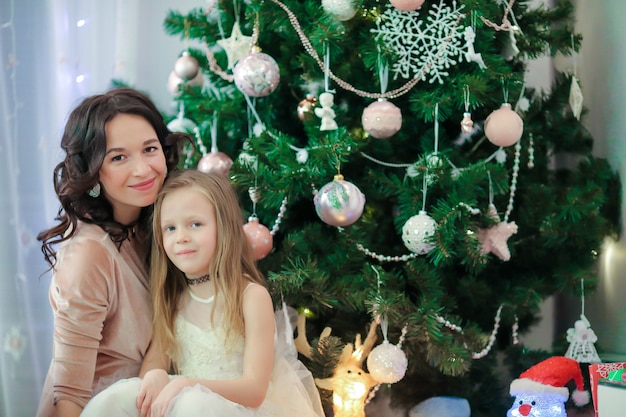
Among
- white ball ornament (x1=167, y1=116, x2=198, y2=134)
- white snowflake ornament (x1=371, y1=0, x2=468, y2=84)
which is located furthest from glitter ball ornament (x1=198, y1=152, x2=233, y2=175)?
white snowflake ornament (x1=371, y1=0, x2=468, y2=84)

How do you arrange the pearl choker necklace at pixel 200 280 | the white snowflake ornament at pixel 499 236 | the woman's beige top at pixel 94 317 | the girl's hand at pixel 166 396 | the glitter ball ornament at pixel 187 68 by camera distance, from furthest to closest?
1. the glitter ball ornament at pixel 187 68
2. the white snowflake ornament at pixel 499 236
3. the pearl choker necklace at pixel 200 280
4. the woman's beige top at pixel 94 317
5. the girl's hand at pixel 166 396

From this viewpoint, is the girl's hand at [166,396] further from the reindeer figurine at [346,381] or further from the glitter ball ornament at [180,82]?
the glitter ball ornament at [180,82]

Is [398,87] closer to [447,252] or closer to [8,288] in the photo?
[447,252]

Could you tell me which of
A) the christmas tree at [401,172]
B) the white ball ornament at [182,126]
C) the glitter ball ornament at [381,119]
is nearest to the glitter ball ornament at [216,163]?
the christmas tree at [401,172]

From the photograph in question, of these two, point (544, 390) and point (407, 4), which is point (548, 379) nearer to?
point (544, 390)

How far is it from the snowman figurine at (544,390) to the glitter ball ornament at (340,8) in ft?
2.96

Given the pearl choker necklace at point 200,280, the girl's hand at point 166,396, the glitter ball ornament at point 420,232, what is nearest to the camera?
the girl's hand at point 166,396

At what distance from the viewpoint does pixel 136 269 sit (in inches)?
62.4

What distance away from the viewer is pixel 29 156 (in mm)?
1927

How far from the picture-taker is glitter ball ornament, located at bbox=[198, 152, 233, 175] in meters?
1.84

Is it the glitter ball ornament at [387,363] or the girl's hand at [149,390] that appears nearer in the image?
the girl's hand at [149,390]

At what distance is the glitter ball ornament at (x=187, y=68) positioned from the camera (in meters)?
1.96

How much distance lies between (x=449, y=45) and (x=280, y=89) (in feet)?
1.60

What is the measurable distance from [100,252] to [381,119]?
2.22 ft
